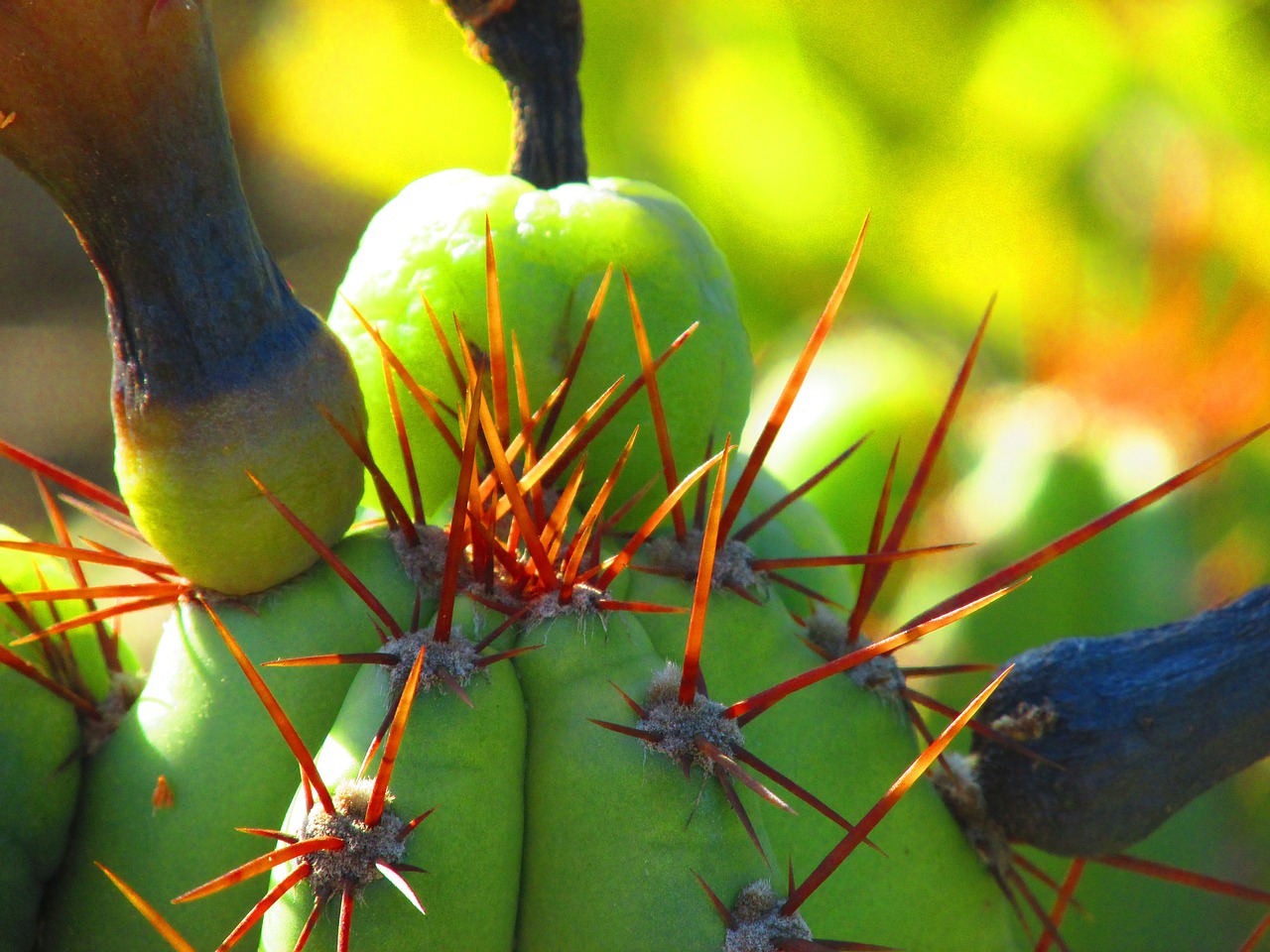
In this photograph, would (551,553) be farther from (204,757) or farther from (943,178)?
(943,178)

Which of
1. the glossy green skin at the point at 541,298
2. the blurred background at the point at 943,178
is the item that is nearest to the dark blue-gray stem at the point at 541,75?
the glossy green skin at the point at 541,298

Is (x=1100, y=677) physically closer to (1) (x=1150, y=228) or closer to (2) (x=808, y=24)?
(1) (x=1150, y=228)

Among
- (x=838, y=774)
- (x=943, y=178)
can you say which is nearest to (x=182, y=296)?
(x=838, y=774)

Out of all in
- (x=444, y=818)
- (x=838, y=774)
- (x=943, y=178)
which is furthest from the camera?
(x=943, y=178)

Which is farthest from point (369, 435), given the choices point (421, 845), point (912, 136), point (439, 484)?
point (912, 136)

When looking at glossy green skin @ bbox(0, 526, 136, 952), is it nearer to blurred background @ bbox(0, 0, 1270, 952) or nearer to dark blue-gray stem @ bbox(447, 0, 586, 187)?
dark blue-gray stem @ bbox(447, 0, 586, 187)

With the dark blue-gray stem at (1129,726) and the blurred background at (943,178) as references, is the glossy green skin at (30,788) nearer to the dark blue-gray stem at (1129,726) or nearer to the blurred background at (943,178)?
the dark blue-gray stem at (1129,726)
